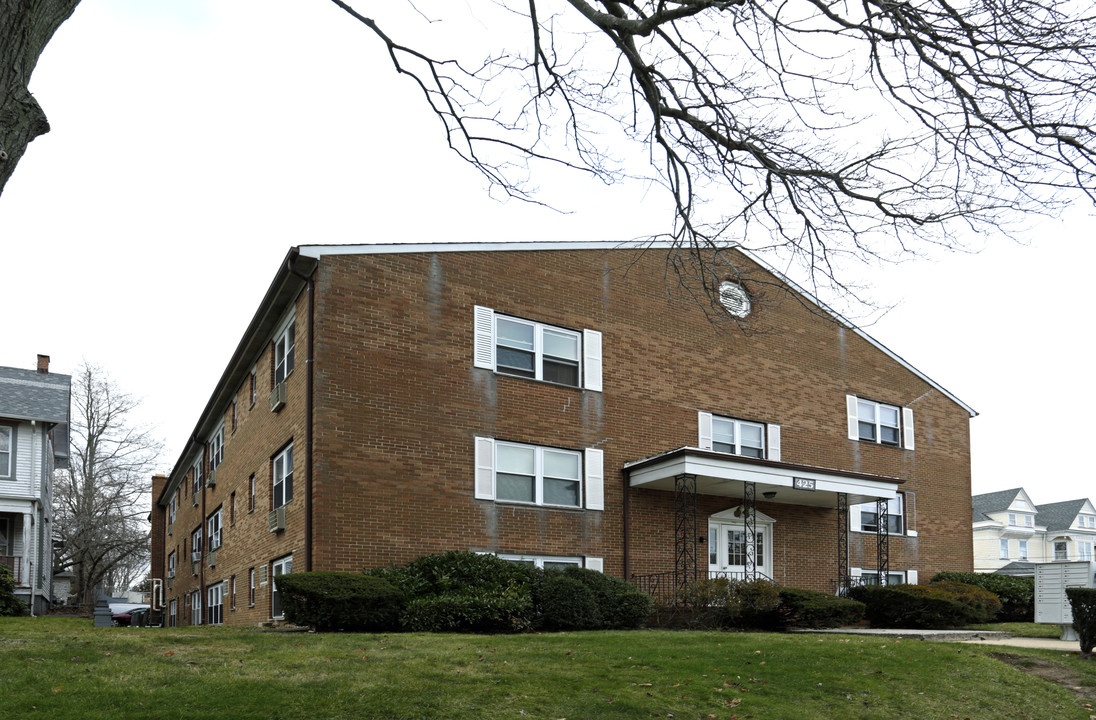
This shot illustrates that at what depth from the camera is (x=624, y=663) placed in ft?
35.3

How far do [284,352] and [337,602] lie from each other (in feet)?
24.1

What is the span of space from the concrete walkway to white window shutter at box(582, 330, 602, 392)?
652cm

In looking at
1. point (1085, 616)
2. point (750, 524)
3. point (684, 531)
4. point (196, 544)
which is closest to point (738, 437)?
point (750, 524)

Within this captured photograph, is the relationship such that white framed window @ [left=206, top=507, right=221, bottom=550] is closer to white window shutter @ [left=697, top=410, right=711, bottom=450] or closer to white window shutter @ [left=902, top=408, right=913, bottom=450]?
white window shutter @ [left=697, top=410, right=711, bottom=450]

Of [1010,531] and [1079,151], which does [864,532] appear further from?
[1010,531]

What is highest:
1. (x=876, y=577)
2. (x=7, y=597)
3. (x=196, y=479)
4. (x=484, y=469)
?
(x=484, y=469)

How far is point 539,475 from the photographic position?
62.2ft

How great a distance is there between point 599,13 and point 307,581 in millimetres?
10128

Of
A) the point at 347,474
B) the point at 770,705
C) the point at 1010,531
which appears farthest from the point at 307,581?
the point at 1010,531

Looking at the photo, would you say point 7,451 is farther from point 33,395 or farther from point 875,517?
point 875,517

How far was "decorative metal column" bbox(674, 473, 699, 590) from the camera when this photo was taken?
62.8ft

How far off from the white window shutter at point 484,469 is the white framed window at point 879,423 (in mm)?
10811

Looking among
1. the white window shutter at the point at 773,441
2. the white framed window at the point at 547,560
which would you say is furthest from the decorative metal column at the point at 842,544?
the white framed window at the point at 547,560

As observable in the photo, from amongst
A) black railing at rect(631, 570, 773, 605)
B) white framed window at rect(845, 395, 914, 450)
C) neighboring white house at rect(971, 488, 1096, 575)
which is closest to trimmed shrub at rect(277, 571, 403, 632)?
black railing at rect(631, 570, 773, 605)
